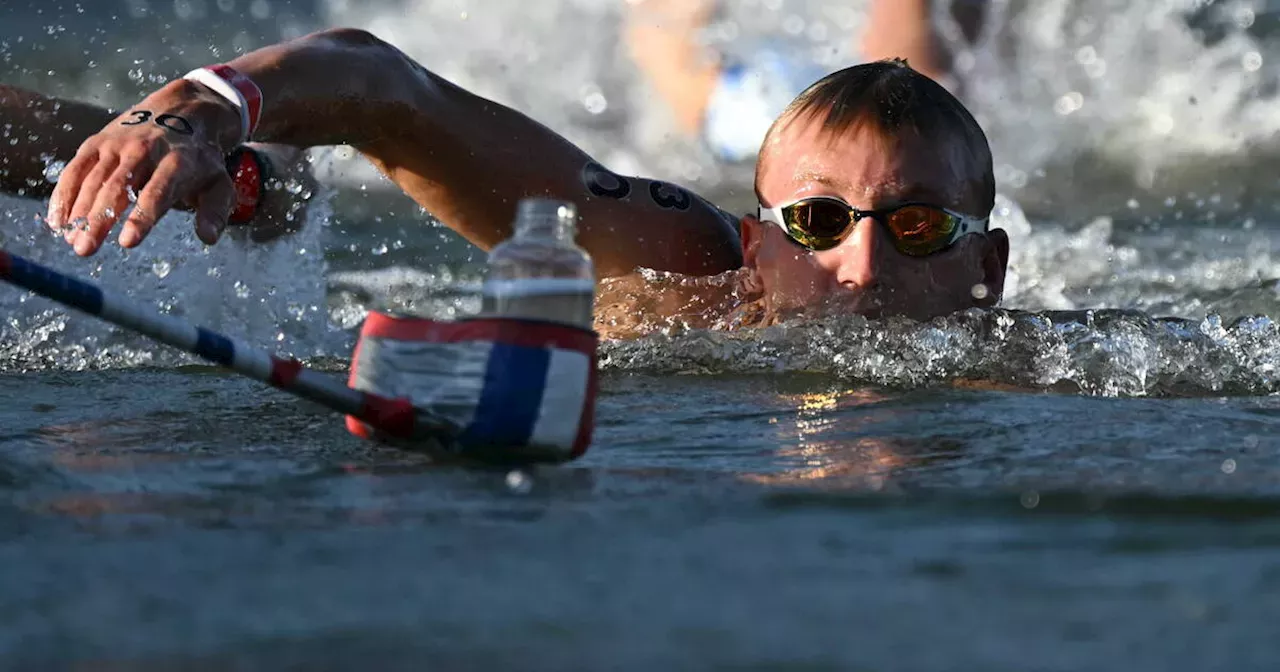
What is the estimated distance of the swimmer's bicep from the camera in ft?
14.8

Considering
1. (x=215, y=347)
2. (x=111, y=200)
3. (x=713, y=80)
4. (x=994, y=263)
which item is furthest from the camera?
(x=713, y=80)

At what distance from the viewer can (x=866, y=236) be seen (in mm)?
4059

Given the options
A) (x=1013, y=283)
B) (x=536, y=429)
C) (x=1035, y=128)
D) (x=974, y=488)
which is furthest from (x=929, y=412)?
(x=1035, y=128)

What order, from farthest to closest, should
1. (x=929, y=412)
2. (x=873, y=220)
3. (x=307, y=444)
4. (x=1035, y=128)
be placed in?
(x=1035, y=128)
(x=873, y=220)
(x=929, y=412)
(x=307, y=444)

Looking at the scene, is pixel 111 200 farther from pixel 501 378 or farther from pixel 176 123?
pixel 501 378

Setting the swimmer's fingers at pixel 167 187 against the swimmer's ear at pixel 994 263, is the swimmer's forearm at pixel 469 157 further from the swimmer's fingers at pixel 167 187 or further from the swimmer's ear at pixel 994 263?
the swimmer's fingers at pixel 167 187

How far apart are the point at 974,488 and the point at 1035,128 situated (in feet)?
26.9

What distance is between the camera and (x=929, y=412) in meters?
3.12

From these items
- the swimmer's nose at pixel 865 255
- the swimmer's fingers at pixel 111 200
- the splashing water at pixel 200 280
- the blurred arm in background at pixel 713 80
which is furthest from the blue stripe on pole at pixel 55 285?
the blurred arm in background at pixel 713 80

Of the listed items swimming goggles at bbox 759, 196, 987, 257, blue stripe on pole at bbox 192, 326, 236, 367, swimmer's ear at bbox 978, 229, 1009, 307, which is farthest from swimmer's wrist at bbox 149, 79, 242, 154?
swimmer's ear at bbox 978, 229, 1009, 307

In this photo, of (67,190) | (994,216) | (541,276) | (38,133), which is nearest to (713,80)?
(994,216)

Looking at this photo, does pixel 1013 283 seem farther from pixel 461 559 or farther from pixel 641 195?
pixel 461 559

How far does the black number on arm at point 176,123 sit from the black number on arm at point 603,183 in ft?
4.64

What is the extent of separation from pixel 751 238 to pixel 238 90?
1.37m
